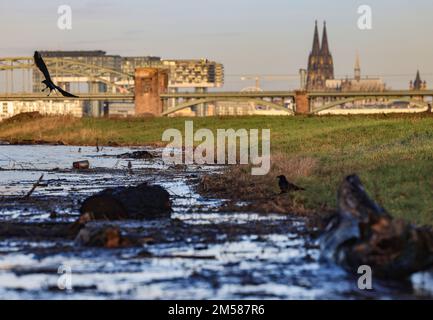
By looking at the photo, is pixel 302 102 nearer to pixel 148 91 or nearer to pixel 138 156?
pixel 148 91

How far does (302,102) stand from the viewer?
422 feet

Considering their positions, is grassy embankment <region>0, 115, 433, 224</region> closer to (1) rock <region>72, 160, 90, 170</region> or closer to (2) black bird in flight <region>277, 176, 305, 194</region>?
(2) black bird in flight <region>277, 176, 305, 194</region>

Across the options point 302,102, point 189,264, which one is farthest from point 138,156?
point 302,102

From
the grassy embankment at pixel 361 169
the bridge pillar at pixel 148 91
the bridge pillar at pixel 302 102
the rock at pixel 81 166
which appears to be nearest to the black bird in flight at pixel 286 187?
the grassy embankment at pixel 361 169

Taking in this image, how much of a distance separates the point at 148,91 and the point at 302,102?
2045 centimetres

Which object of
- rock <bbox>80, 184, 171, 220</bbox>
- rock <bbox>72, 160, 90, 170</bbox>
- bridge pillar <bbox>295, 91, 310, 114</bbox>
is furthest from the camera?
bridge pillar <bbox>295, 91, 310, 114</bbox>

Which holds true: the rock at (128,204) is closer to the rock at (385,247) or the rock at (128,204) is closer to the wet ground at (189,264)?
the wet ground at (189,264)

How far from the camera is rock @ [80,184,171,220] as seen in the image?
59.3ft

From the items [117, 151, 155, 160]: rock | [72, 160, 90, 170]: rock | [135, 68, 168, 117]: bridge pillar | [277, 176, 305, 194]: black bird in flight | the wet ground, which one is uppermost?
[135, 68, 168, 117]: bridge pillar

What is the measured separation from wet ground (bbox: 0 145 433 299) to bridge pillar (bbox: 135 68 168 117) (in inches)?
4468

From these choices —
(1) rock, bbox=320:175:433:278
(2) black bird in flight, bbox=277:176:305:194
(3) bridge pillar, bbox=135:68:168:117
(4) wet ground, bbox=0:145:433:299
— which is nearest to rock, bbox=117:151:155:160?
(2) black bird in flight, bbox=277:176:305:194

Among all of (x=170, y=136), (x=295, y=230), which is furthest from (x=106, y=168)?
(x=170, y=136)

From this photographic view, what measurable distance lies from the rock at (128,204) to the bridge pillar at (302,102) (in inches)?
4329
